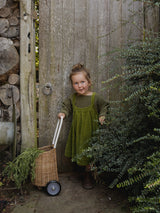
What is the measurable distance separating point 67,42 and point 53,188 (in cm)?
163

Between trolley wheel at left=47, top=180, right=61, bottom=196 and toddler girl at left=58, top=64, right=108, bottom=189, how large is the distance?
12.1 inches

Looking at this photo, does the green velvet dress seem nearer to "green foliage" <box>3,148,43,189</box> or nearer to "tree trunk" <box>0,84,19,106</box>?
"green foliage" <box>3,148,43,189</box>

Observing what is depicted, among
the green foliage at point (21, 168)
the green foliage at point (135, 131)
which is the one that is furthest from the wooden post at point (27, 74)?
the green foliage at point (135, 131)

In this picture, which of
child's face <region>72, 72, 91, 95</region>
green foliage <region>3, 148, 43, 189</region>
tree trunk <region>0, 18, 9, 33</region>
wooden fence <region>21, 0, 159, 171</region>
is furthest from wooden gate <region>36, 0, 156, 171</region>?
green foliage <region>3, 148, 43, 189</region>

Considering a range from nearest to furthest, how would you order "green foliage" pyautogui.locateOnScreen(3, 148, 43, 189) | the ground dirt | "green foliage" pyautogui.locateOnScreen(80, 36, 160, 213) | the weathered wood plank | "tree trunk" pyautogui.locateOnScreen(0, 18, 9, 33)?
"green foliage" pyautogui.locateOnScreen(80, 36, 160, 213)
the ground dirt
"green foliage" pyautogui.locateOnScreen(3, 148, 43, 189)
"tree trunk" pyautogui.locateOnScreen(0, 18, 9, 33)
the weathered wood plank

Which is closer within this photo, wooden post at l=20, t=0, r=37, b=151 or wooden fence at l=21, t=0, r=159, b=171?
wooden post at l=20, t=0, r=37, b=151

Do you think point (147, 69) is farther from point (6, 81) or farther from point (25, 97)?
point (6, 81)

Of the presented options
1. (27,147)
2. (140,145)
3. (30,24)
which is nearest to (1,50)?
(30,24)

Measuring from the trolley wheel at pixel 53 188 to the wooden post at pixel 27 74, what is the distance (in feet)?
1.63

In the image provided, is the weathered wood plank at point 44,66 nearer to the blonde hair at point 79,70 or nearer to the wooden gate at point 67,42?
the wooden gate at point 67,42

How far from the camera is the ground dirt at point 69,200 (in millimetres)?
1827

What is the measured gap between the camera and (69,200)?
1.99 metres

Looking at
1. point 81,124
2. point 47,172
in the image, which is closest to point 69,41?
point 81,124

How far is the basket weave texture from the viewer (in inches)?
82.4
